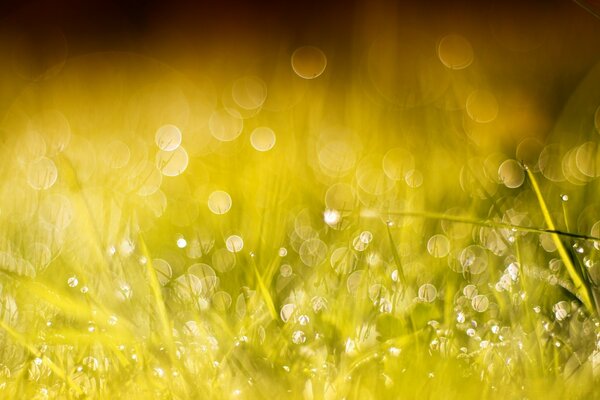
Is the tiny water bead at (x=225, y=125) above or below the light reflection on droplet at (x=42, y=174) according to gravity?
below

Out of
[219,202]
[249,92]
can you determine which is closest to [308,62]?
[249,92]

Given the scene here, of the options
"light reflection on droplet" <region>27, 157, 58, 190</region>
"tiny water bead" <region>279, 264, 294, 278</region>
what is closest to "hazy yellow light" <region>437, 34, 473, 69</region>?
"light reflection on droplet" <region>27, 157, 58, 190</region>

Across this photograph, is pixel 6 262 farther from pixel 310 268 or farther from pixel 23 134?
pixel 23 134

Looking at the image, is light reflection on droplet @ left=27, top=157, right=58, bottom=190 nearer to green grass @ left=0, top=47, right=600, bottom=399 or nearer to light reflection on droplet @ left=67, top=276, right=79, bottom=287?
green grass @ left=0, top=47, right=600, bottom=399

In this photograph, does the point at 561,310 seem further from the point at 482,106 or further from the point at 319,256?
the point at 482,106

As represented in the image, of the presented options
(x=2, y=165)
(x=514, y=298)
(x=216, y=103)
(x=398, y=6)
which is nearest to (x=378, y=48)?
(x=398, y=6)

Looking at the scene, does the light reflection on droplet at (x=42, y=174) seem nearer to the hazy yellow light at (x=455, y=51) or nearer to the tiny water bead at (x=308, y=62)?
the tiny water bead at (x=308, y=62)

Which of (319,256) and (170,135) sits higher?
(319,256)

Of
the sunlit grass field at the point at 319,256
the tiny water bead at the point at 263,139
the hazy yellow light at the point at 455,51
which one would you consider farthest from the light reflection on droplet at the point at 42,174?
the hazy yellow light at the point at 455,51
